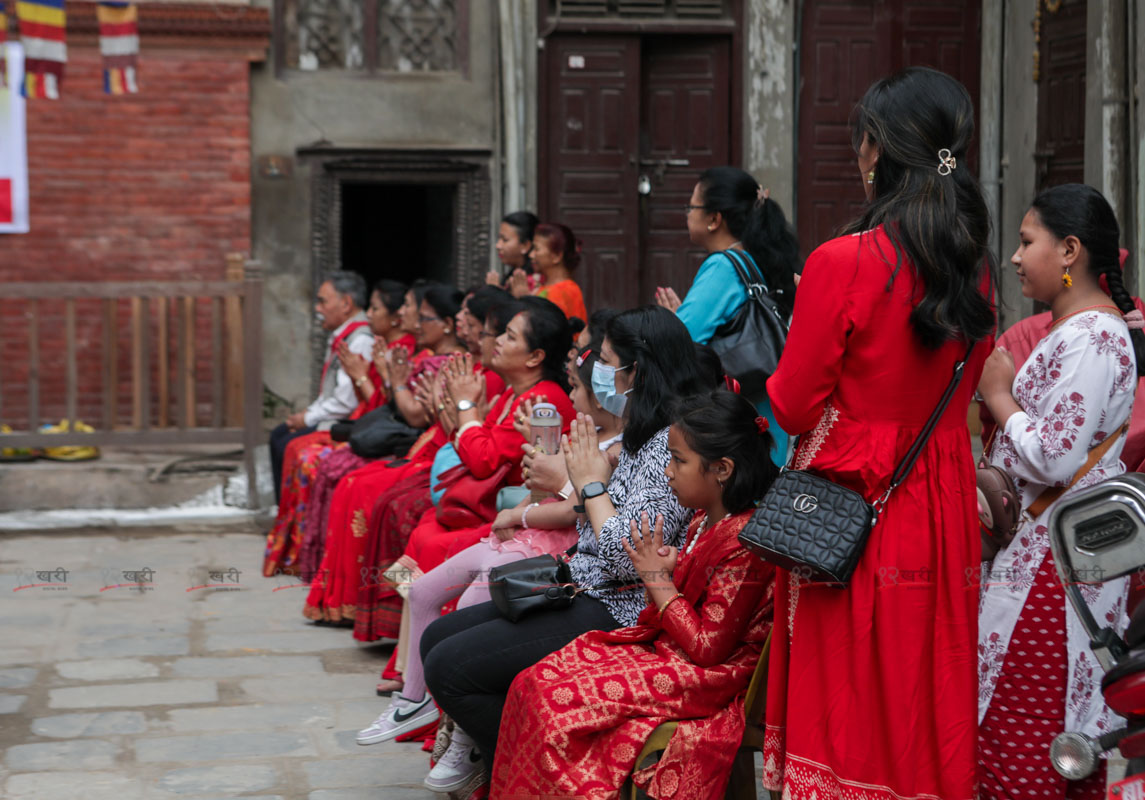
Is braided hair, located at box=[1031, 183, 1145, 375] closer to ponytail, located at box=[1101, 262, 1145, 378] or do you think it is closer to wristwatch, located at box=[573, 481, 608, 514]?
ponytail, located at box=[1101, 262, 1145, 378]

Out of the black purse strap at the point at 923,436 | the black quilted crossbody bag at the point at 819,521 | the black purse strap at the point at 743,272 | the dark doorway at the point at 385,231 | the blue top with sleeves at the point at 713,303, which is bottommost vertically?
the black quilted crossbody bag at the point at 819,521

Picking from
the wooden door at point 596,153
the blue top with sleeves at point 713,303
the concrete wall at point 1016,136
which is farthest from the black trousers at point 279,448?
the concrete wall at point 1016,136

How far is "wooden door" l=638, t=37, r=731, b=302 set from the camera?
10.5 metres

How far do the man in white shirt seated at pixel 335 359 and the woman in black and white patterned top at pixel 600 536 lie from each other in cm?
364

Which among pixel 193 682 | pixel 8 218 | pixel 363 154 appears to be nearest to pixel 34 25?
pixel 8 218

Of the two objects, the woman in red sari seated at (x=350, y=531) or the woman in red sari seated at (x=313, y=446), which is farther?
the woman in red sari seated at (x=313, y=446)

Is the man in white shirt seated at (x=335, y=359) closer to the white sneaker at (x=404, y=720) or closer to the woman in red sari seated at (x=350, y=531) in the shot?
the woman in red sari seated at (x=350, y=531)

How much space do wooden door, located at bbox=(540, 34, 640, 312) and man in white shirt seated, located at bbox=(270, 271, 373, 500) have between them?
2880mm

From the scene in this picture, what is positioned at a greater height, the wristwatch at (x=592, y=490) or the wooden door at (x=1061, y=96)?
the wooden door at (x=1061, y=96)

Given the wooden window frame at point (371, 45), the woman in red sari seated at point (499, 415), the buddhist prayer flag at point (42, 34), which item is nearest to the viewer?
the woman in red sari seated at point (499, 415)

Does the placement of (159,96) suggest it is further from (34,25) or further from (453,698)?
(453,698)

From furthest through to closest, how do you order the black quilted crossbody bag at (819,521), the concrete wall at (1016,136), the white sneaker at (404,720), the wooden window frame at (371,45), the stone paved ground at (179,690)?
1. the wooden window frame at (371,45)
2. the concrete wall at (1016,136)
3. the white sneaker at (404,720)
4. the stone paved ground at (179,690)
5. the black quilted crossbody bag at (819,521)

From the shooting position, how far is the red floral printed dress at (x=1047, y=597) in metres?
2.95

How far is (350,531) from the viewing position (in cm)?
586
